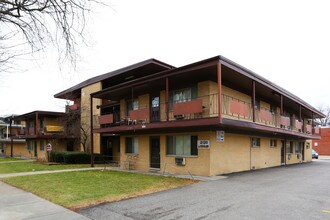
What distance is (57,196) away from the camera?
1005 centimetres

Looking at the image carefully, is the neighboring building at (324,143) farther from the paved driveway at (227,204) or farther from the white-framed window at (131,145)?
the paved driveway at (227,204)

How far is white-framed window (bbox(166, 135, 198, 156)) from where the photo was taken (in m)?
16.5

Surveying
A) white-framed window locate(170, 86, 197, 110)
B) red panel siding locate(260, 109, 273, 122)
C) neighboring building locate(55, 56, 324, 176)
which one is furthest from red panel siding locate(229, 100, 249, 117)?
red panel siding locate(260, 109, 273, 122)

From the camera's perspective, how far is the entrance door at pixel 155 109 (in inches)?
760

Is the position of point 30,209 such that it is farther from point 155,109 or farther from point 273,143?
point 273,143

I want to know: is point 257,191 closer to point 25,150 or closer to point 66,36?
point 66,36

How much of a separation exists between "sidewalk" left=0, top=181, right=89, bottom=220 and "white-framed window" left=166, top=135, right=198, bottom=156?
29.0 feet

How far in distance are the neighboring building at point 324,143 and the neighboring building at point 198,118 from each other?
27.1 m

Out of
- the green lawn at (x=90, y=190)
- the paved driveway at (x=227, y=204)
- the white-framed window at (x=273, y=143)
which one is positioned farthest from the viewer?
the white-framed window at (x=273, y=143)

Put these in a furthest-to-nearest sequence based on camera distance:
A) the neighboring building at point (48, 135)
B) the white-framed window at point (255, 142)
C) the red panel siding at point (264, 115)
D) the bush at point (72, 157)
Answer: the neighboring building at point (48, 135) → the bush at point (72, 157) → the white-framed window at point (255, 142) → the red panel siding at point (264, 115)

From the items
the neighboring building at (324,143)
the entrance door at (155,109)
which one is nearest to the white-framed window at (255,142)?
the entrance door at (155,109)

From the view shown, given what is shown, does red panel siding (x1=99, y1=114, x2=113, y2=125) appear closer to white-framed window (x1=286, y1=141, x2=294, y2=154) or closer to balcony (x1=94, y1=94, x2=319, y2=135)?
balcony (x1=94, y1=94, x2=319, y2=135)

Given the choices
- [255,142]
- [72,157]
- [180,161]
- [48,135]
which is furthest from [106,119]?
[48,135]

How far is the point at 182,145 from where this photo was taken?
17188mm
